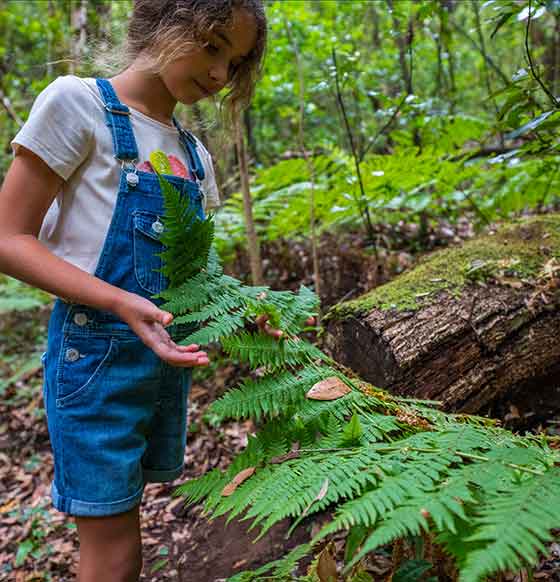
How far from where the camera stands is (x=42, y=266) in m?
1.29

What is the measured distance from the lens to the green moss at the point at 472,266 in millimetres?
2256

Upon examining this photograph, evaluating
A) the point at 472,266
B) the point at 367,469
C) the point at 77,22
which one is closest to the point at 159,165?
the point at 367,469

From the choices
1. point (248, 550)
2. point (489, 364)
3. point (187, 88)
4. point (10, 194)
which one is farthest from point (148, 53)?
point (248, 550)

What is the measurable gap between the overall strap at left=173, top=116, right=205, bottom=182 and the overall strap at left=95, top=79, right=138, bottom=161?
28cm

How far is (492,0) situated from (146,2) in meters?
1.48

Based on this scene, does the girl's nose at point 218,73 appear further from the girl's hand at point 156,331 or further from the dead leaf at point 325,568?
the dead leaf at point 325,568

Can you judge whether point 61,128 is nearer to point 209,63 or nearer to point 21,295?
point 209,63

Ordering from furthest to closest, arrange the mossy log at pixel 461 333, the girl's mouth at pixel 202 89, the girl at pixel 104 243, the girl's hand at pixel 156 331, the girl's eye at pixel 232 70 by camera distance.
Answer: the mossy log at pixel 461 333 < the girl's eye at pixel 232 70 < the girl's mouth at pixel 202 89 < the girl at pixel 104 243 < the girl's hand at pixel 156 331

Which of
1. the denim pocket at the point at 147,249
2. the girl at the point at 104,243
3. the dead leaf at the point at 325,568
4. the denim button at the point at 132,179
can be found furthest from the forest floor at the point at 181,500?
the denim button at the point at 132,179

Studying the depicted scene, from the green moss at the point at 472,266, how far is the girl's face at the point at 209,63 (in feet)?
3.72

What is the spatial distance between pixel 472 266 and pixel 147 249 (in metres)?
1.67

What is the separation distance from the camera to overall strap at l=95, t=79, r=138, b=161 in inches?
57.2

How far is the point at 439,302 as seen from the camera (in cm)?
222

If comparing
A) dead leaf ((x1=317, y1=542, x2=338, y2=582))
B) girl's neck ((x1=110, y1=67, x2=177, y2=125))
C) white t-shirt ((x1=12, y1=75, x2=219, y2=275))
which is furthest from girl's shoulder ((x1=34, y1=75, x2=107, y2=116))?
dead leaf ((x1=317, y1=542, x2=338, y2=582))
